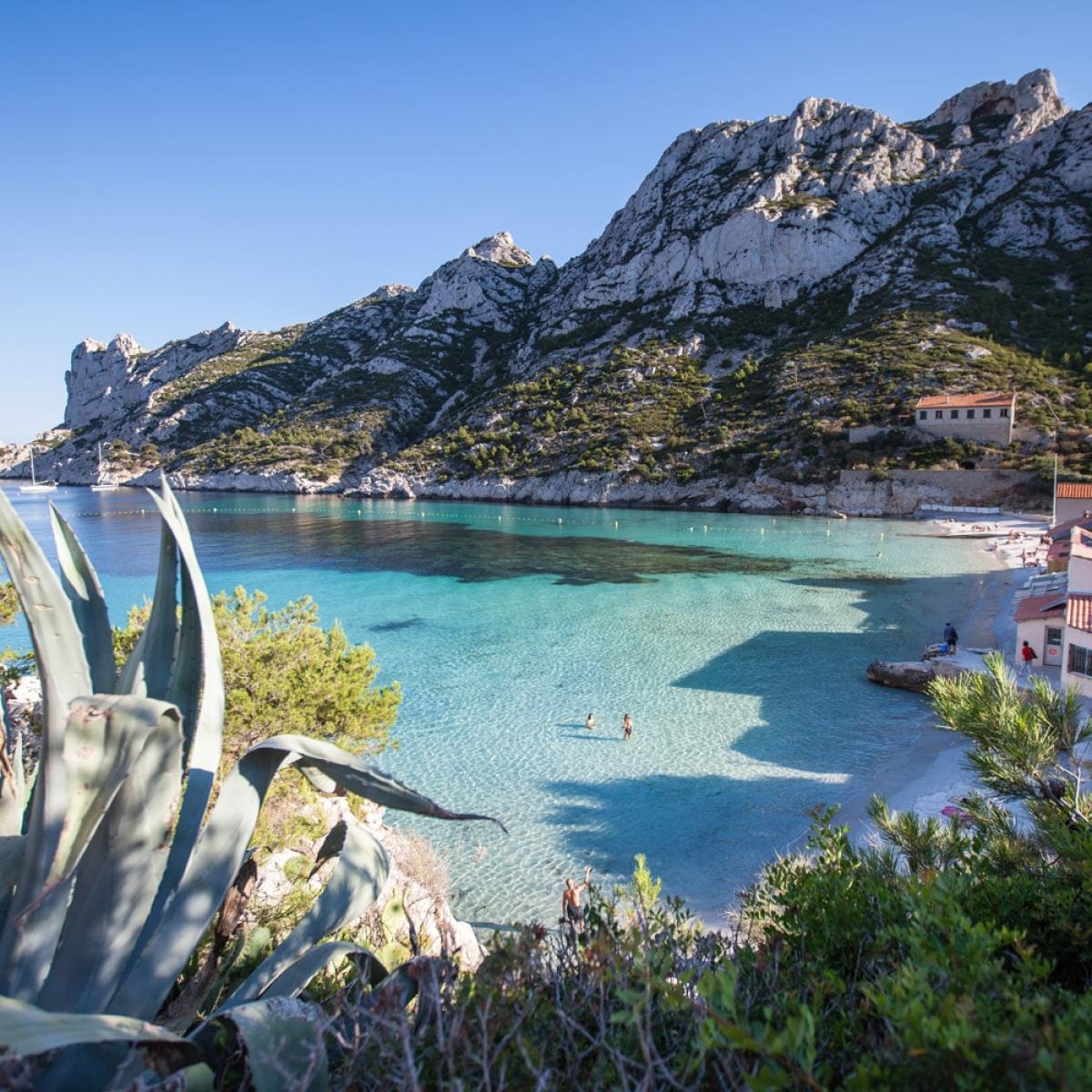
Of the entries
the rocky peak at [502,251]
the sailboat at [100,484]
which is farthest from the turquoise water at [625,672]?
the rocky peak at [502,251]

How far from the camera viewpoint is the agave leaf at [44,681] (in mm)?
1949

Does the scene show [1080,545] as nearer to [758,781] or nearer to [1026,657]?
[1026,657]

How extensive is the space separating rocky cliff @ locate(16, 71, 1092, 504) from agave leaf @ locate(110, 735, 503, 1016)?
178 feet

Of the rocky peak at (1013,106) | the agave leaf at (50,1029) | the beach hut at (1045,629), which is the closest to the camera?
the agave leaf at (50,1029)

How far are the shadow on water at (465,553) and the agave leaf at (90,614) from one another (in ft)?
83.4

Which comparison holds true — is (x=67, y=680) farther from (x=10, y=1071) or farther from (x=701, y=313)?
(x=701, y=313)

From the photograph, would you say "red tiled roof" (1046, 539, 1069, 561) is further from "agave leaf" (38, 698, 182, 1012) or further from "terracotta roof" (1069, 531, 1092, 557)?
"agave leaf" (38, 698, 182, 1012)

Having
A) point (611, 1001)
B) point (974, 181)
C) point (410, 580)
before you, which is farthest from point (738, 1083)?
point (974, 181)

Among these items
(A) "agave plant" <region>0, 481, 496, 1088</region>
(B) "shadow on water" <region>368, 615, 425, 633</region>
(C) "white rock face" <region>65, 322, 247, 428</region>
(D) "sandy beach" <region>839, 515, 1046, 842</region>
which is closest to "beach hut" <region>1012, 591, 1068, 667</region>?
(D) "sandy beach" <region>839, 515, 1046, 842</region>

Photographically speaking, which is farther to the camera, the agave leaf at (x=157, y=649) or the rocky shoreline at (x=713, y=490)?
the rocky shoreline at (x=713, y=490)

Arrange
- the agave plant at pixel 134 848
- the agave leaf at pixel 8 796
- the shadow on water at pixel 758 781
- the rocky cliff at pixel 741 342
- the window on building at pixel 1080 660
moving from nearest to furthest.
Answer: the agave plant at pixel 134 848, the agave leaf at pixel 8 796, the shadow on water at pixel 758 781, the window on building at pixel 1080 660, the rocky cliff at pixel 741 342

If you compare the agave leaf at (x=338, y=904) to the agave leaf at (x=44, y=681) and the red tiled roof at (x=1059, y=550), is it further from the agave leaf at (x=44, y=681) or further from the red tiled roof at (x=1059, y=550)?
the red tiled roof at (x=1059, y=550)

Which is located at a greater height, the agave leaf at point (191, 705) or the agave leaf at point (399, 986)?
the agave leaf at point (191, 705)

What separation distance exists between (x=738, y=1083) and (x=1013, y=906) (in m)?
1.89
